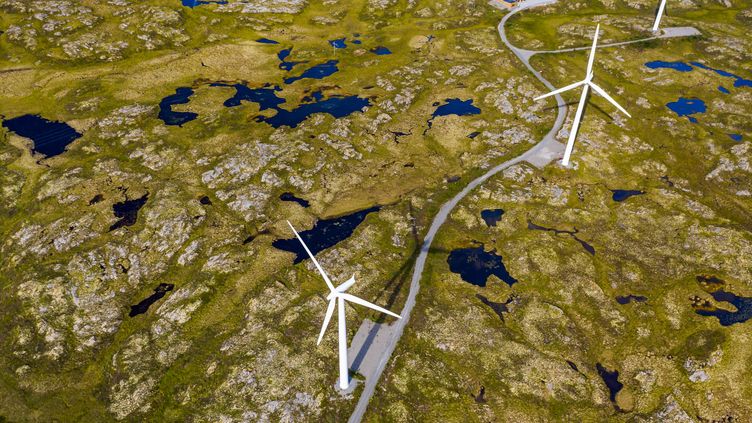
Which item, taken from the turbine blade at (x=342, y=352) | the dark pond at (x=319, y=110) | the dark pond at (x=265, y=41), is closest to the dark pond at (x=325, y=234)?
the turbine blade at (x=342, y=352)

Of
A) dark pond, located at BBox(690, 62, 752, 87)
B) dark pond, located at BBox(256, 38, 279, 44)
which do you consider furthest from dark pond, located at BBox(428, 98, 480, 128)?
dark pond, located at BBox(690, 62, 752, 87)

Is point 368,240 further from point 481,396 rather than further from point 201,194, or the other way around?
point 201,194

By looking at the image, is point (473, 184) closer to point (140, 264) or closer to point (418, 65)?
point (418, 65)

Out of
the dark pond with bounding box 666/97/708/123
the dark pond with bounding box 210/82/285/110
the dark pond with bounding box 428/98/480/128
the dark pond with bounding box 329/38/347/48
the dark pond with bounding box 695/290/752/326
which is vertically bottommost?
the dark pond with bounding box 695/290/752/326

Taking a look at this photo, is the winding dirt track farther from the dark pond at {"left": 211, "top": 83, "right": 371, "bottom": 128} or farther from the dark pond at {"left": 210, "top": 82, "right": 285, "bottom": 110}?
the dark pond at {"left": 210, "top": 82, "right": 285, "bottom": 110}

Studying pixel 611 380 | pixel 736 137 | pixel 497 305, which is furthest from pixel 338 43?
pixel 611 380

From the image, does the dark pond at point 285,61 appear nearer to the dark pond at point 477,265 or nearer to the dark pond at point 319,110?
the dark pond at point 319,110
